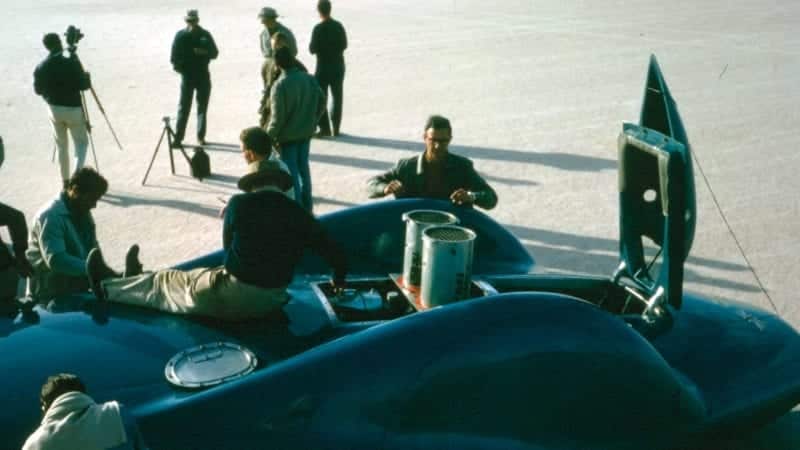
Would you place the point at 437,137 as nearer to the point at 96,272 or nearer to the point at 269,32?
the point at 96,272

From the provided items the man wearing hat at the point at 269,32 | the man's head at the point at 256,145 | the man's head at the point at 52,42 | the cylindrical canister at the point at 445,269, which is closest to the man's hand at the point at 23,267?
the man's head at the point at 256,145

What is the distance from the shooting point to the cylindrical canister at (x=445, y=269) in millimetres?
4414

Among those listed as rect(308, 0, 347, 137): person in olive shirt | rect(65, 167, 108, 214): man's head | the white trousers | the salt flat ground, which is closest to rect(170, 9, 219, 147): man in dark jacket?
the salt flat ground

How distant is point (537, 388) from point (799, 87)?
1414 cm

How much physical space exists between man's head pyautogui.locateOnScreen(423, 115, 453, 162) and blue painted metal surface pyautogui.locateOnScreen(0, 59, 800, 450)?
1.66 metres

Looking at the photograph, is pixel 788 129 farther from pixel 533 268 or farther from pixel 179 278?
pixel 179 278

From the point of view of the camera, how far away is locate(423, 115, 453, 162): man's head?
6.13m

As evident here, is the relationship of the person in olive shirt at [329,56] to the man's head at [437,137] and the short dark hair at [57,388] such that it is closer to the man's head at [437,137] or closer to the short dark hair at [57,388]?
the man's head at [437,137]

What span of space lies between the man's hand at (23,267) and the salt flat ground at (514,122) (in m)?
2.16

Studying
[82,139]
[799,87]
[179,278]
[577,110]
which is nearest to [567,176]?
[577,110]

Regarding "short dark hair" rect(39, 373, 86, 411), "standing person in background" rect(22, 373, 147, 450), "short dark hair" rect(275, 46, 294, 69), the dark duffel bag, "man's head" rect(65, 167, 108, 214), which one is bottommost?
the dark duffel bag

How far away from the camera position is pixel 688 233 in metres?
4.57

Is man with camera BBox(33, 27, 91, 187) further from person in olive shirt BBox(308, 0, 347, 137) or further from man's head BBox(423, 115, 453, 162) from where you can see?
man's head BBox(423, 115, 453, 162)

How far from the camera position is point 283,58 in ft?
28.0
